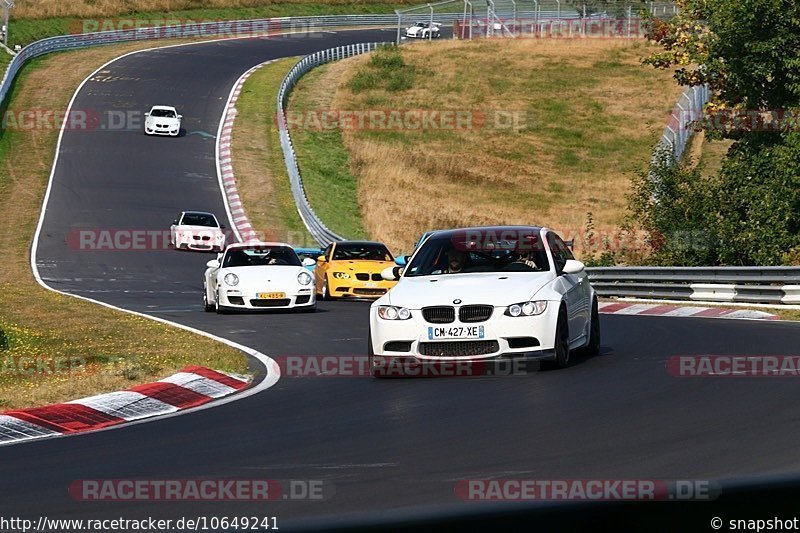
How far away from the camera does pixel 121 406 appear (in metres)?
11.0

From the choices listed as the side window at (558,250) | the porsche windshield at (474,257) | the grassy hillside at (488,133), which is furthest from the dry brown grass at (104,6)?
the porsche windshield at (474,257)

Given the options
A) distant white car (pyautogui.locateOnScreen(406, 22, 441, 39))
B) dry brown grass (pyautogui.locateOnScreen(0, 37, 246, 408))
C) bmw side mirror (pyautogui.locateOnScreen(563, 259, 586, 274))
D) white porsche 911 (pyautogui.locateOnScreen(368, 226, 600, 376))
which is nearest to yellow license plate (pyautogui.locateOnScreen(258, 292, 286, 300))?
dry brown grass (pyautogui.locateOnScreen(0, 37, 246, 408))

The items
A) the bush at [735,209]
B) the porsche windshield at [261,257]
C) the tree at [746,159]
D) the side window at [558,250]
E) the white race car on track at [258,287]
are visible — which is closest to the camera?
the side window at [558,250]

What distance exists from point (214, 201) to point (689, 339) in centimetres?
3125

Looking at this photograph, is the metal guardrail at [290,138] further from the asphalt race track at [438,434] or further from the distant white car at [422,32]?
the asphalt race track at [438,434]

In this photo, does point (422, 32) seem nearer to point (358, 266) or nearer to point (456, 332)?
point (358, 266)

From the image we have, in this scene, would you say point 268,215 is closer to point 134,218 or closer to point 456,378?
point 134,218

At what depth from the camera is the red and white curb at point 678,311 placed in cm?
2198

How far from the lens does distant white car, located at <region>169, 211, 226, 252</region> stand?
38438 millimetres

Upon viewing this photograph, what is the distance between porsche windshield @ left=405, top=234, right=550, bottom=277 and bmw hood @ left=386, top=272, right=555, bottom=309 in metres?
0.24

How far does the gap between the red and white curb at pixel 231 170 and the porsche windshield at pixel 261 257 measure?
51.5ft

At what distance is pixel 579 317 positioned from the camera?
13.9 meters

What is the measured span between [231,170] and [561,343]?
38.8m

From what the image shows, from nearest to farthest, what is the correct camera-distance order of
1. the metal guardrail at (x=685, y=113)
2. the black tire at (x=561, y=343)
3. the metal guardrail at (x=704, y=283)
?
the black tire at (x=561, y=343), the metal guardrail at (x=704, y=283), the metal guardrail at (x=685, y=113)
